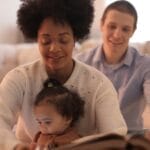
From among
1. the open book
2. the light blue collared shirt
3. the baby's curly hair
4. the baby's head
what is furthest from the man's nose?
the open book

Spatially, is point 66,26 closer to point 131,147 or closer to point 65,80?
point 65,80

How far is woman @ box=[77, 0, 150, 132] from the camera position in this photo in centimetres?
182

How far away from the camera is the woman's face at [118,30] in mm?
1850

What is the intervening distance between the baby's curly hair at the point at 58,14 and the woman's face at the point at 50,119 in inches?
12.0

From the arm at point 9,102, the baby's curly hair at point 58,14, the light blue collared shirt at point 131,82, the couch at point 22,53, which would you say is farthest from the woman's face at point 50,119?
the couch at point 22,53

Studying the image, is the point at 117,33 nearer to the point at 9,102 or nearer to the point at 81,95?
the point at 81,95

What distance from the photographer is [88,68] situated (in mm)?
1446

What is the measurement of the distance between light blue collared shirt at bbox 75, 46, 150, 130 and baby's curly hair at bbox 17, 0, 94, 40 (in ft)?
1.35

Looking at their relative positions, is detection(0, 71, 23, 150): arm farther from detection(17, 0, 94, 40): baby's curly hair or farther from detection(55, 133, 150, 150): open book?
detection(55, 133, 150, 150): open book

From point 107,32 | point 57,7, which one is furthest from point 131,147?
point 107,32

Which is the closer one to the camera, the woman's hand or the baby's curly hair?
the woman's hand

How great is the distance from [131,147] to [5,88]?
609 mm

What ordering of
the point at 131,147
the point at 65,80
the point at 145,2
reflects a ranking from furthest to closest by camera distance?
1. the point at 145,2
2. the point at 65,80
3. the point at 131,147

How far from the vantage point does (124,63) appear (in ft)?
6.07
